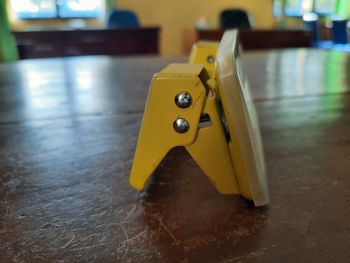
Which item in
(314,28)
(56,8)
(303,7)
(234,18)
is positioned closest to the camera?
(56,8)

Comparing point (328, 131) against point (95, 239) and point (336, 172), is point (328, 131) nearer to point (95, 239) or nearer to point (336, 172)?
point (336, 172)

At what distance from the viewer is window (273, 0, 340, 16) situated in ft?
19.0

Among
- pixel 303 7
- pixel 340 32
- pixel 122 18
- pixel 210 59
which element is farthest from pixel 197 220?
pixel 303 7

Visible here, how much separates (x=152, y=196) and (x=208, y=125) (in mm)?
127

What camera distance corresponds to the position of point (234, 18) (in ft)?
16.8

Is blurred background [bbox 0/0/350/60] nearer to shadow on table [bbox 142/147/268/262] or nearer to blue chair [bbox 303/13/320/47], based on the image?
blue chair [bbox 303/13/320/47]

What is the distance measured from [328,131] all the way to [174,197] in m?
0.42

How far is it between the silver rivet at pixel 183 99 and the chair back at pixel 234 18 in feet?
15.9

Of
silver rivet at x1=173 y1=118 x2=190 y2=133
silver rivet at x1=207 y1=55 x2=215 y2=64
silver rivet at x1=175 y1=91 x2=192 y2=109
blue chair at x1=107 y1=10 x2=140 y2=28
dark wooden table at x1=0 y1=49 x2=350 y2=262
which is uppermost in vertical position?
silver rivet at x1=175 y1=91 x2=192 y2=109

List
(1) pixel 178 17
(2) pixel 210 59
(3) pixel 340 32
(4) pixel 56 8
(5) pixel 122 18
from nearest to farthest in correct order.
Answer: (2) pixel 210 59 < (5) pixel 122 18 < (4) pixel 56 8 < (1) pixel 178 17 < (3) pixel 340 32

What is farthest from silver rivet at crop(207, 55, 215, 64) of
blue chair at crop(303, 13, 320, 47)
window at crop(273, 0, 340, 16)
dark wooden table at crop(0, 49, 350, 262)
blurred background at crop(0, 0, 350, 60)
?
window at crop(273, 0, 340, 16)

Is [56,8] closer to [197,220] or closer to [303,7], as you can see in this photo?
[303,7]

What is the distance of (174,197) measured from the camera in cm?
50

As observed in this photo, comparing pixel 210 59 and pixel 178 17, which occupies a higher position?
pixel 210 59
